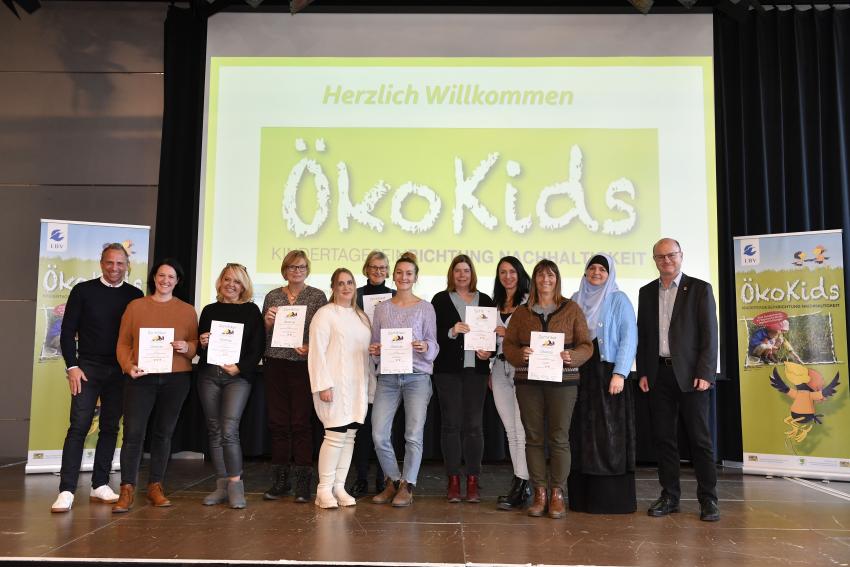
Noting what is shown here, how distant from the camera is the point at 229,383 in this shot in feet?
12.6

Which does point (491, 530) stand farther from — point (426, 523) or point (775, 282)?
point (775, 282)

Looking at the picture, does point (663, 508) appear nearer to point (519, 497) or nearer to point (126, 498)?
point (519, 497)

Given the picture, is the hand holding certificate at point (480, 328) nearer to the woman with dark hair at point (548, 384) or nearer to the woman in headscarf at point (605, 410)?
the woman with dark hair at point (548, 384)

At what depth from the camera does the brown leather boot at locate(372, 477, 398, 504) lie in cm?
397

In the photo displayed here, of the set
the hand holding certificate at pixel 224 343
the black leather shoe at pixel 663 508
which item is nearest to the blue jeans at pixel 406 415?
the hand holding certificate at pixel 224 343

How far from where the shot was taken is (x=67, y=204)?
617cm

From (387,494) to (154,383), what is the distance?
1.50m

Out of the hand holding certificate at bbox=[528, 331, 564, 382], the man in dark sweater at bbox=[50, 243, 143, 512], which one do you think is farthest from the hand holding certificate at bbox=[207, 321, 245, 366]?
the hand holding certificate at bbox=[528, 331, 564, 382]

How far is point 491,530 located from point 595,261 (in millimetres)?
1569

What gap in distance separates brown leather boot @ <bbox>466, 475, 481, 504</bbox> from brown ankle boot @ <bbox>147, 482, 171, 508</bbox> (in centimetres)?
176

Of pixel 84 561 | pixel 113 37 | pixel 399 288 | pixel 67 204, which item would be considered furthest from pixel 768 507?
pixel 113 37

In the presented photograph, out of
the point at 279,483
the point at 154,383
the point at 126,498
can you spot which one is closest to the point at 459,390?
the point at 279,483

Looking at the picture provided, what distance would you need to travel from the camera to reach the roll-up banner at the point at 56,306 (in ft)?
16.8

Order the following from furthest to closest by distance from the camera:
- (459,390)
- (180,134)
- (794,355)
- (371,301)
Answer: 1. (180,134)
2. (794,355)
3. (371,301)
4. (459,390)
